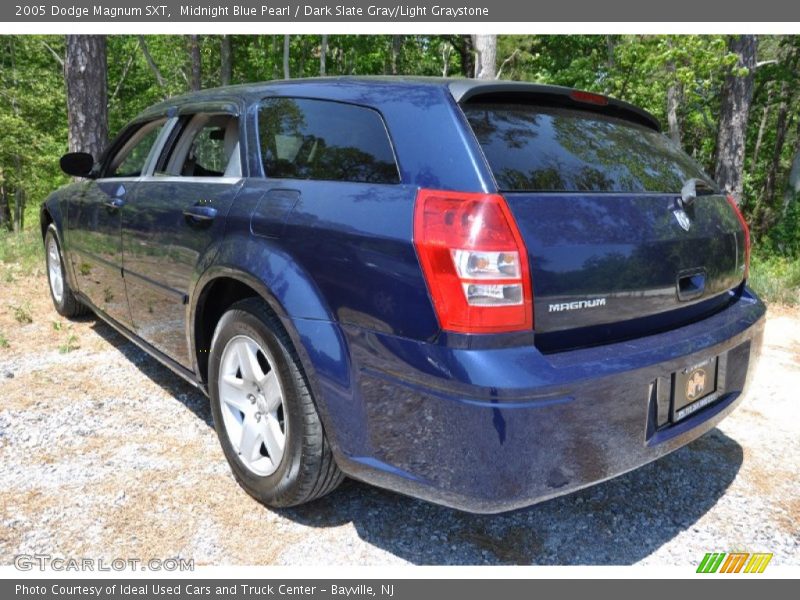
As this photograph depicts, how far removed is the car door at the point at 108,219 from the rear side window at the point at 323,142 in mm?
1259

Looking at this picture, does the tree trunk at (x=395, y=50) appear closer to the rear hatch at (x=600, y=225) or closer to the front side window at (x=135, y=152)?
the front side window at (x=135, y=152)

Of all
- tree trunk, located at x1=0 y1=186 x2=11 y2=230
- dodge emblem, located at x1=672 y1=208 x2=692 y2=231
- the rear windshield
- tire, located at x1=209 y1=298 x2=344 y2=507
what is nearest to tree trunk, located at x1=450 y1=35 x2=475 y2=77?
tree trunk, located at x1=0 y1=186 x2=11 y2=230

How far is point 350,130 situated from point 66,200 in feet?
10.7

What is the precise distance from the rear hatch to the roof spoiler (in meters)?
0.02

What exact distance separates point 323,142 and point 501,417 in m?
1.29

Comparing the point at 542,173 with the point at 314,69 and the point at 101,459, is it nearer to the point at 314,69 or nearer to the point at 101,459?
the point at 101,459

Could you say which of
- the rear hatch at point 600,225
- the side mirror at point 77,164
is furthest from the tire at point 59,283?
the rear hatch at point 600,225

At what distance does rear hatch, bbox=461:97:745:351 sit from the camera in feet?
6.09

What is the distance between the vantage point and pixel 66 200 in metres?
4.51

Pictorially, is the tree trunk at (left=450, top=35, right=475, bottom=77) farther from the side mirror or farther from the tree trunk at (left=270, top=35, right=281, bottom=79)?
the side mirror

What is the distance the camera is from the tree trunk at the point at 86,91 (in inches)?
303

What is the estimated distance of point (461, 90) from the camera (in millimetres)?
2055

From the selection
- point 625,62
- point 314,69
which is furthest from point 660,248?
point 314,69

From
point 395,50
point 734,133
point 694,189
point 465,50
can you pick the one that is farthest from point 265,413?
point 465,50
